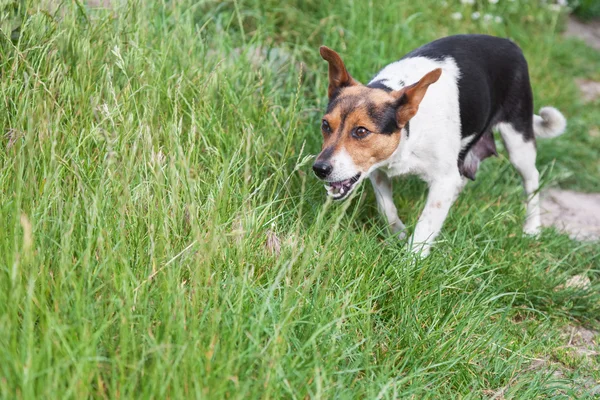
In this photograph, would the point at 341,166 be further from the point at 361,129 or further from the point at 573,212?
the point at 573,212

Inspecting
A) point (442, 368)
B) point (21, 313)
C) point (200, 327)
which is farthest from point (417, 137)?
point (21, 313)

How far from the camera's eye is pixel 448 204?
3881 mm

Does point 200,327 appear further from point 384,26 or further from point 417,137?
point 384,26

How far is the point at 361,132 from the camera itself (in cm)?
351

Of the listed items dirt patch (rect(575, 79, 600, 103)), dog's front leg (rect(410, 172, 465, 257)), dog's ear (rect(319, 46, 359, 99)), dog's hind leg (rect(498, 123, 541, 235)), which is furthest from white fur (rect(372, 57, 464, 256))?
dirt patch (rect(575, 79, 600, 103))

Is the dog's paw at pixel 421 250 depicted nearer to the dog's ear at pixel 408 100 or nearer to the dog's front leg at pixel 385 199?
the dog's front leg at pixel 385 199

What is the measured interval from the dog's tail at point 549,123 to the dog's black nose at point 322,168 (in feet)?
7.26

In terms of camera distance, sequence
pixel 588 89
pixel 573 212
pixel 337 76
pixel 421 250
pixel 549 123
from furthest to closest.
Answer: pixel 588 89, pixel 573 212, pixel 549 123, pixel 337 76, pixel 421 250

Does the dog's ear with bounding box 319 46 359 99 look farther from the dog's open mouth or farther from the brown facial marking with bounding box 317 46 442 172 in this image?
the dog's open mouth

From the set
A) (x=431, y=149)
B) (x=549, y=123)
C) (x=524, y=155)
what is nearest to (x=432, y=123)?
(x=431, y=149)

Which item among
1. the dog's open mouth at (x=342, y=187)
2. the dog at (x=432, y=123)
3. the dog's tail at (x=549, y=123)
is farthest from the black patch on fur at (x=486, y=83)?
the dog's open mouth at (x=342, y=187)

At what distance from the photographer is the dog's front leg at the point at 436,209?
12.4 feet

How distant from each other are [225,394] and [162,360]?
0.22 meters

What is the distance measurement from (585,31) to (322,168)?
7205 millimetres
